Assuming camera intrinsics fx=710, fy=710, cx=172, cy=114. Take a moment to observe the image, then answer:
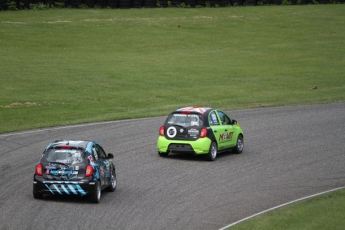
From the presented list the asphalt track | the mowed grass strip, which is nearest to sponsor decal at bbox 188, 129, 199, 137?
the asphalt track

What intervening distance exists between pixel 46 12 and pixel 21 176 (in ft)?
151

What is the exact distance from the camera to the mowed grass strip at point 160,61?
36.9 metres

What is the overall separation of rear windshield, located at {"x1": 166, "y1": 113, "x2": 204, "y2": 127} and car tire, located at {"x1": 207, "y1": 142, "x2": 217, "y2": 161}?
0.80m

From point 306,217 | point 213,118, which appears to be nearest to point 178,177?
point 213,118

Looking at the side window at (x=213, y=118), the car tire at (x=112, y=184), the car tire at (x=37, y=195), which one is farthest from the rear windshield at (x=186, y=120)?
the car tire at (x=37, y=195)

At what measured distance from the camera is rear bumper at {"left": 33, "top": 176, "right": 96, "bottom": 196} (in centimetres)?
1645

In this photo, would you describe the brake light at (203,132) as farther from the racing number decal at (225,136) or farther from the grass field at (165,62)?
the grass field at (165,62)

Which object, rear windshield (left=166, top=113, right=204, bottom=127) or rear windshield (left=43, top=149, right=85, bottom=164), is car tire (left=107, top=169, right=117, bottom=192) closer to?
rear windshield (left=43, top=149, right=85, bottom=164)

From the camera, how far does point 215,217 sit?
52.5ft

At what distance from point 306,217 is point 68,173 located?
5.52 m

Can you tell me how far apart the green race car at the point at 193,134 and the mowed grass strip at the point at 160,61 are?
8.17 meters

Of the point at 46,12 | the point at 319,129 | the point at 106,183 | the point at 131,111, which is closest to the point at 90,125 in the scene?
the point at 131,111

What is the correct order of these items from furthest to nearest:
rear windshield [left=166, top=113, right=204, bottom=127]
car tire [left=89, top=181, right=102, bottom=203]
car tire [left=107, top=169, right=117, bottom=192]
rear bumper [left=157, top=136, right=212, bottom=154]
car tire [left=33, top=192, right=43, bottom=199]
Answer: rear windshield [left=166, top=113, right=204, bottom=127] → rear bumper [left=157, top=136, right=212, bottom=154] → car tire [left=107, top=169, right=117, bottom=192] → car tire [left=33, top=192, right=43, bottom=199] → car tire [left=89, top=181, right=102, bottom=203]

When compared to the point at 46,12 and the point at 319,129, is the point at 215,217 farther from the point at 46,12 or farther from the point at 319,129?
the point at 46,12
